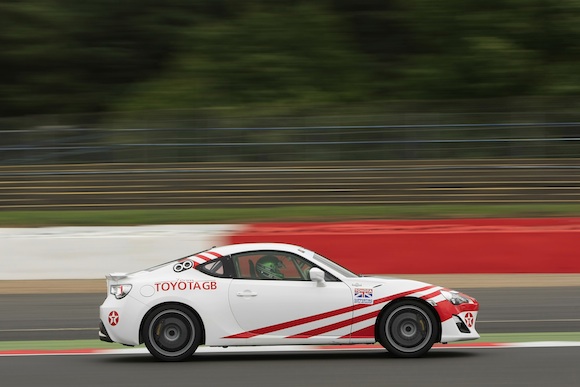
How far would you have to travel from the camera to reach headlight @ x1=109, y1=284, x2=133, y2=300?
27.5 ft

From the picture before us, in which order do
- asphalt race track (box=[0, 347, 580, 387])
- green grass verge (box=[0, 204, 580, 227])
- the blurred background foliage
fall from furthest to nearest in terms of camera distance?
the blurred background foliage
green grass verge (box=[0, 204, 580, 227])
asphalt race track (box=[0, 347, 580, 387])

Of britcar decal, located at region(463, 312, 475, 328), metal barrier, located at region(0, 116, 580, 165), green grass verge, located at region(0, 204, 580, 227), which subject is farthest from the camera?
metal barrier, located at region(0, 116, 580, 165)

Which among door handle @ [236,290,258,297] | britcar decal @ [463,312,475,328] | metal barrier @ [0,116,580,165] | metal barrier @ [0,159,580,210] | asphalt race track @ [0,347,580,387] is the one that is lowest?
asphalt race track @ [0,347,580,387]

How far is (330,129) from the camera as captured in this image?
86.3 feet

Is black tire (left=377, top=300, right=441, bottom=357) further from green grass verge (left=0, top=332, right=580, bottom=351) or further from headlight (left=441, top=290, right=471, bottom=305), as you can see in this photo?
green grass verge (left=0, top=332, right=580, bottom=351)

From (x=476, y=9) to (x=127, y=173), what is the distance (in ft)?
44.1

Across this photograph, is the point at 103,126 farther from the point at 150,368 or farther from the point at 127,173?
the point at 150,368

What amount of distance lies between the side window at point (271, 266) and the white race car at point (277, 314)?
0.26 feet

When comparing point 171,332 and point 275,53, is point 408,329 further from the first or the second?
point 275,53

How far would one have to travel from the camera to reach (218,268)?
334 inches

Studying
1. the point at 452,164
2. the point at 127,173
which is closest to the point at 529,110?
the point at 452,164

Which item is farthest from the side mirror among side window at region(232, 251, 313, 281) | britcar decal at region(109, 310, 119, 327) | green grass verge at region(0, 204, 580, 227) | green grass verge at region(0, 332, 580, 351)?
green grass verge at region(0, 204, 580, 227)

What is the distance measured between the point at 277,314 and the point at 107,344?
92.2 inches

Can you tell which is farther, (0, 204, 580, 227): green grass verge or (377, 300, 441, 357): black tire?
(0, 204, 580, 227): green grass verge
